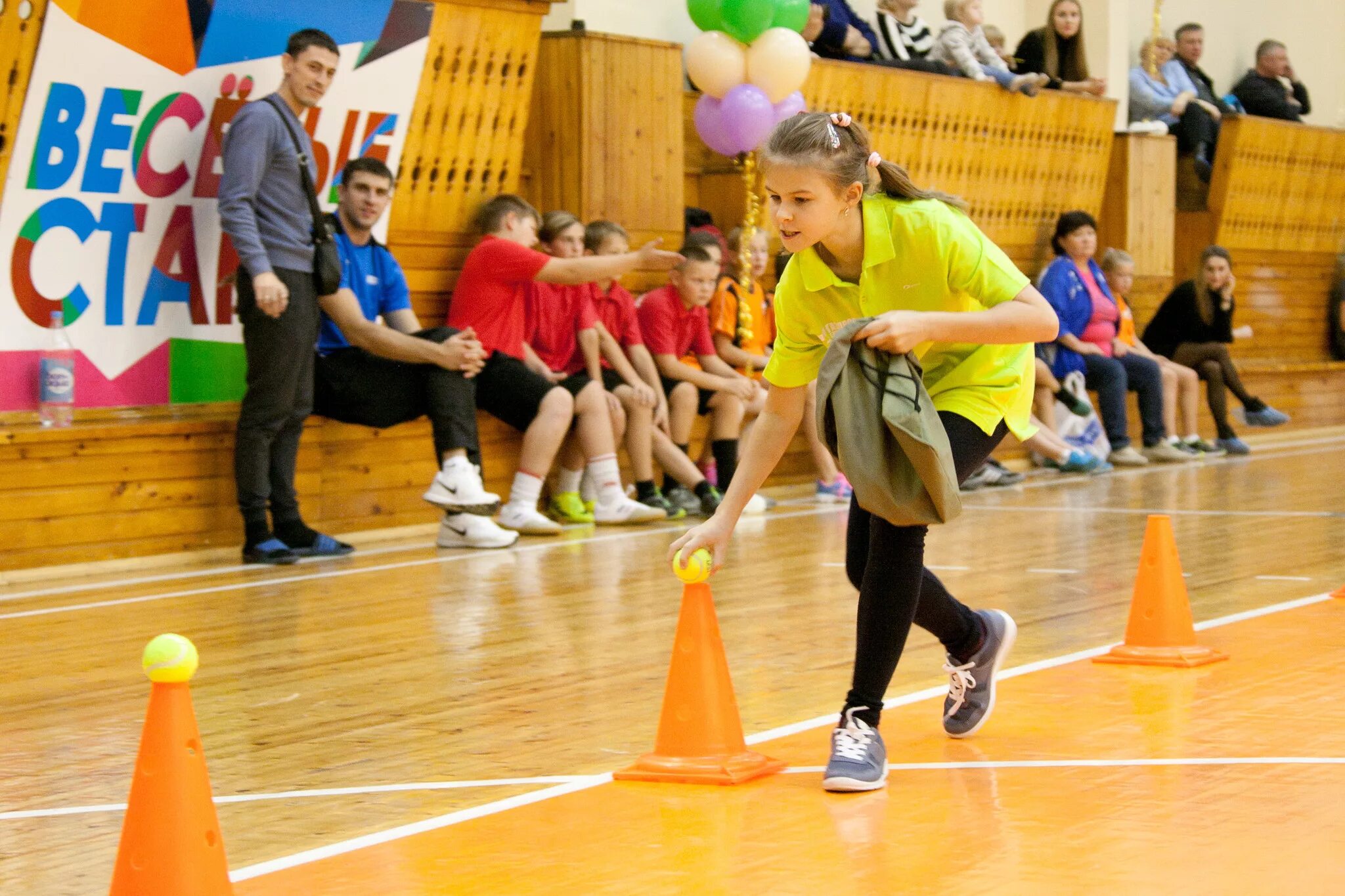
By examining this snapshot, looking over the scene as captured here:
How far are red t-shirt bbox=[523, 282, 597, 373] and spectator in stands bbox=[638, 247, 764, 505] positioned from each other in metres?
0.52

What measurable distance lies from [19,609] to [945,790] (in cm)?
357

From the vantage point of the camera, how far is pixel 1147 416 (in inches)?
438

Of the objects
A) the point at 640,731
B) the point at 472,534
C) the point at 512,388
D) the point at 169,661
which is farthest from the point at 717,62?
the point at 169,661

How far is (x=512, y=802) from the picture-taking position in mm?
3041

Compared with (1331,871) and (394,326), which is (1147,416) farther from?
(1331,871)

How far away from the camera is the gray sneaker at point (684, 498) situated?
26.8 feet

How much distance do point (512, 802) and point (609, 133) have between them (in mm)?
5877

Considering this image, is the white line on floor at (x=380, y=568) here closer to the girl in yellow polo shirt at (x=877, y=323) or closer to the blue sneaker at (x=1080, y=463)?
the blue sneaker at (x=1080, y=463)

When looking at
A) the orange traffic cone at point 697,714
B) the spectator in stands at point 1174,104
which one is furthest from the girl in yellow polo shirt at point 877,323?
the spectator in stands at point 1174,104

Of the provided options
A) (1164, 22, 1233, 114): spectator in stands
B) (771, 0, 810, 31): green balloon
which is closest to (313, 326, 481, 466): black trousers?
(771, 0, 810, 31): green balloon

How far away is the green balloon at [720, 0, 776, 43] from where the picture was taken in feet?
27.3

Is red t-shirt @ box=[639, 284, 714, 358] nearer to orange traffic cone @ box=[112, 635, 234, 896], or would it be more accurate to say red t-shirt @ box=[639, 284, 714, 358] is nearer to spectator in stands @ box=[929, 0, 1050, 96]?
spectator in stands @ box=[929, 0, 1050, 96]

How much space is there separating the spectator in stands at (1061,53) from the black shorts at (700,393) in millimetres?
4581

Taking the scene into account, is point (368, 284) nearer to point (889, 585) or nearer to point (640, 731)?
point (640, 731)
